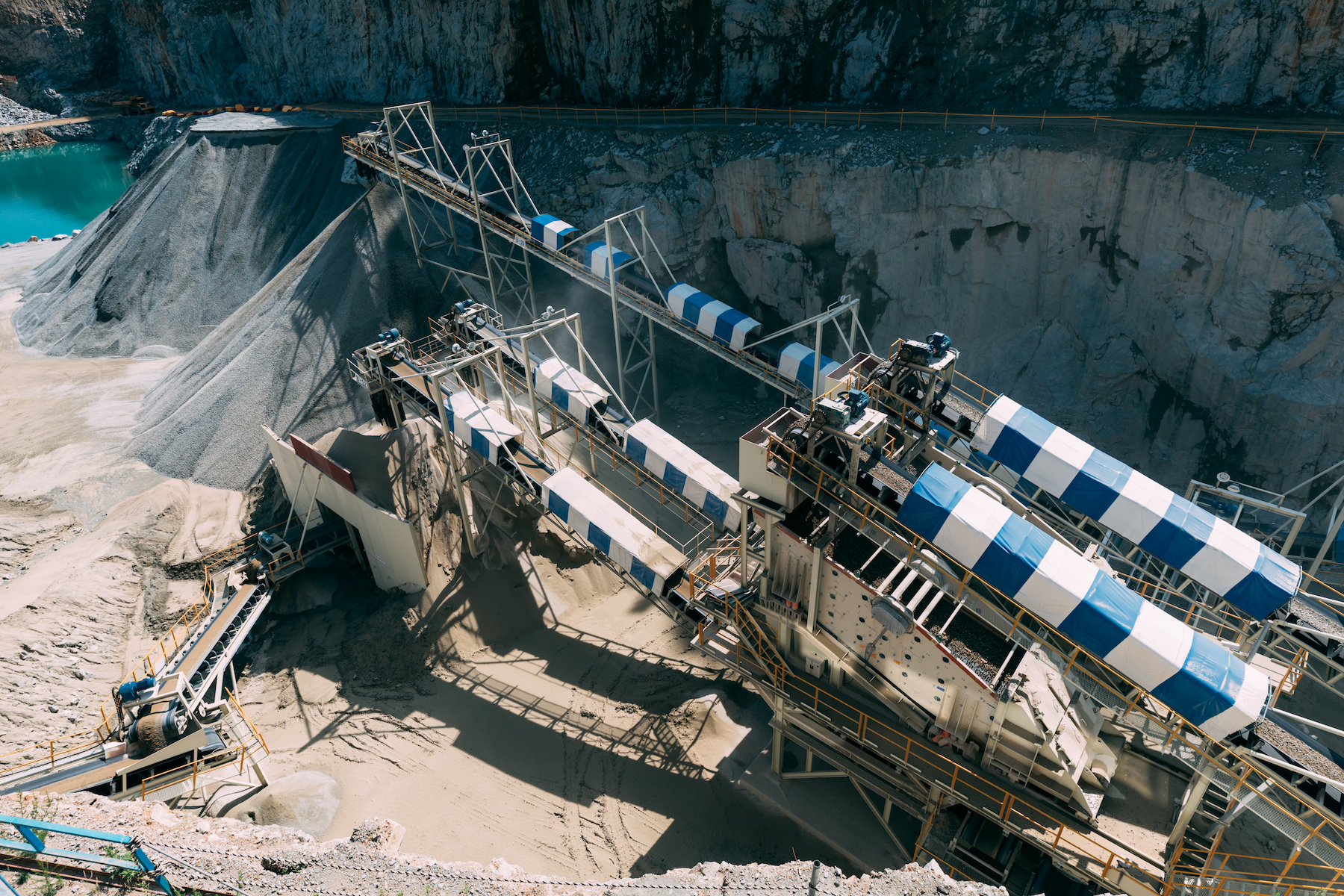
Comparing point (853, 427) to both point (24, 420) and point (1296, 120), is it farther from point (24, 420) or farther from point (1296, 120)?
point (24, 420)

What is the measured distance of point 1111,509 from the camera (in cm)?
1327

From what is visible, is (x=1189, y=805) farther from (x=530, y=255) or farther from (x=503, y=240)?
(x=503, y=240)

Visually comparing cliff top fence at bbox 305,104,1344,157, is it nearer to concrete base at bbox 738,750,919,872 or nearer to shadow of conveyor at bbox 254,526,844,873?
shadow of conveyor at bbox 254,526,844,873

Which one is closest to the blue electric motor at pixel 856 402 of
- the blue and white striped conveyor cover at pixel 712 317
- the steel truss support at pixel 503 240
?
the blue and white striped conveyor cover at pixel 712 317

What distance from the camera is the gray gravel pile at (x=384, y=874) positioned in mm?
10383

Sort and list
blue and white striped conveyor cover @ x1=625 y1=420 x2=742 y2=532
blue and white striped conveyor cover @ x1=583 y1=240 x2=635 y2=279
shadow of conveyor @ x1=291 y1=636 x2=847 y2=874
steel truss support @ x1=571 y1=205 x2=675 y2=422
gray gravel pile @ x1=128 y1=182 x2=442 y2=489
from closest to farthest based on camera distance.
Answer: shadow of conveyor @ x1=291 y1=636 x2=847 y2=874, blue and white striped conveyor cover @ x1=625 y1=420 x2=742 y2=532, blue and white striped conveyor cover @ x1=583 y1=240 x2=635 y2=279, gray gravel pile @ x1=128 y1=182 x2=442 y2=489, steel truss support @ x1=571 y1=205 x2=675 y2=422

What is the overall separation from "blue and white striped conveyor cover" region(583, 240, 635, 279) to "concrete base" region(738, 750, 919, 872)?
549 inches

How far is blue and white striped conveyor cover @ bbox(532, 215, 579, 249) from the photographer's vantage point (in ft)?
78.6

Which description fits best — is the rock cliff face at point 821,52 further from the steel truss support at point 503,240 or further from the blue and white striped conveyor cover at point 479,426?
the blue and white striped conveyor cover at point 479,426

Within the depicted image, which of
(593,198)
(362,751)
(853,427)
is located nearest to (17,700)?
(362,751)

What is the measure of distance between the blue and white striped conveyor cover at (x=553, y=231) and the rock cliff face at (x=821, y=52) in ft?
30.8

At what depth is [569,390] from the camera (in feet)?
64.1

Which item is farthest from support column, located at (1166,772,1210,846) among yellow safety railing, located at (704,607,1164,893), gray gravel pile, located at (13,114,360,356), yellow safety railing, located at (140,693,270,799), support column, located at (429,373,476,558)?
gray gravel pile, located at (13,114,360,356)

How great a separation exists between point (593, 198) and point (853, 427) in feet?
64.0
